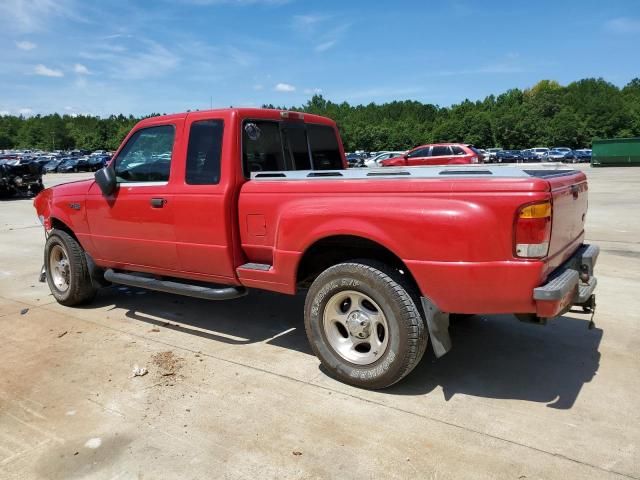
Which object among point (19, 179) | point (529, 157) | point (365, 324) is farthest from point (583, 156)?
point (365, 324)

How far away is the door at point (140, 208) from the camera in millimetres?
4770

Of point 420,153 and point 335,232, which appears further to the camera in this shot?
point 420,153

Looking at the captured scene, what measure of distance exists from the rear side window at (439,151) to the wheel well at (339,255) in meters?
23.4

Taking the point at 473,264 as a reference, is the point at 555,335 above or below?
below

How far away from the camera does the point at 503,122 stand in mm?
90625

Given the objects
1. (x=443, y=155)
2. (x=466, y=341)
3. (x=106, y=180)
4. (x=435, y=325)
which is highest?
(x=106, y=180)

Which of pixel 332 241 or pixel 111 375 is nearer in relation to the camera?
pixel 332 241

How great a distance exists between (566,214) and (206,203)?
2697mm

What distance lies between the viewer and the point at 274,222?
4082mm

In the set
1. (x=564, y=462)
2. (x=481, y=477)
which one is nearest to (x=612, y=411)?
(x=564, y=462)

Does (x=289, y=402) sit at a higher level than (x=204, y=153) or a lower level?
lower

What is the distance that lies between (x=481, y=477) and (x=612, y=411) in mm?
1220

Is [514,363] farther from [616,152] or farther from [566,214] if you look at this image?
[616,152]

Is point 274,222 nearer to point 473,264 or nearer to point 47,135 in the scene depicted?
point 473,264
